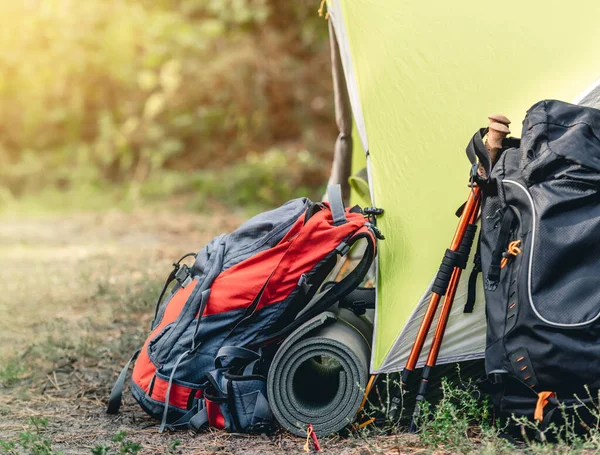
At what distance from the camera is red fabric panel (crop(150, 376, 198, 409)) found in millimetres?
2785

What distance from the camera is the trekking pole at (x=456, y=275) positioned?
2.61 m

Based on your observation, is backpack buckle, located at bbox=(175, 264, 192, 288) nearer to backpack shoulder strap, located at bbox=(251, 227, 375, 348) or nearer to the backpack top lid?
backpack shoulder strap, located at bbox=(251, 227, 375, 348)

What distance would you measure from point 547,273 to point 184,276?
→ 4.70 ft

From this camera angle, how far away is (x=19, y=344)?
4.09 metres

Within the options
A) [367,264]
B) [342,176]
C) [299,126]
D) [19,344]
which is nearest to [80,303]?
[19,344]

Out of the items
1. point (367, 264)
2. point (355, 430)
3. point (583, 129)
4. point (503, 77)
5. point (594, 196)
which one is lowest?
point (355, 430)

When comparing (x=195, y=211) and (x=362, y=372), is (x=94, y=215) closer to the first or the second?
(x=195, y=211)

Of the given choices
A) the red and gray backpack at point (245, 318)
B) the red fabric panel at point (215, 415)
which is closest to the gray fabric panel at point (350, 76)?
the red and gray backpack at point (245, 318)

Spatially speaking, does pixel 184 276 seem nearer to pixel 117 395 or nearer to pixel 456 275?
pixel 117 395

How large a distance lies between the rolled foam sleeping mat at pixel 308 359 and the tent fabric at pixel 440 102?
0.32ft

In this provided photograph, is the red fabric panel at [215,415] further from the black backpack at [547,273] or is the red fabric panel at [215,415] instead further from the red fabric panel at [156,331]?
the black backpack at [547,273]

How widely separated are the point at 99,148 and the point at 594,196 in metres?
8.74

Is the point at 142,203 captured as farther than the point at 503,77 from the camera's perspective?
Yes

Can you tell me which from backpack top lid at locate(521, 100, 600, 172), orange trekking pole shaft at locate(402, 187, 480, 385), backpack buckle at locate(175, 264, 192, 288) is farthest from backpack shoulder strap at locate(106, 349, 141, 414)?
backpack top lid at locate(521, 100, 600, 172)
